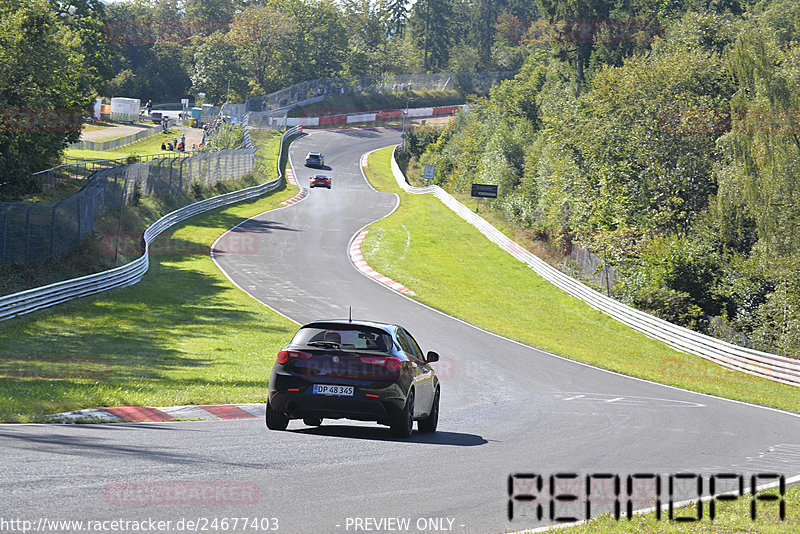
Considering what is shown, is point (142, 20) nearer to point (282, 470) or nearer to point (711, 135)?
point (711, 135)

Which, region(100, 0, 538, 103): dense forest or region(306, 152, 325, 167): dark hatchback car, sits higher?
region(100, 0, 538, 103): dense forest

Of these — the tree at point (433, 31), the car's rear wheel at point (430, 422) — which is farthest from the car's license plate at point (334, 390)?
the tree at point (433, 31)

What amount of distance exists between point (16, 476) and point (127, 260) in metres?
29.3

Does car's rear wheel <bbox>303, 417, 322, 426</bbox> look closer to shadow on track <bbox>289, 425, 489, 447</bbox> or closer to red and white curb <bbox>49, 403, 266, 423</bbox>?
shadow on track <bbox>289, 425, 489, 447</bbox>

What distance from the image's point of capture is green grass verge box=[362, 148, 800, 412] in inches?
1125

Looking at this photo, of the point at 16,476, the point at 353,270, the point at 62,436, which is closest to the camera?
the point at 16,476

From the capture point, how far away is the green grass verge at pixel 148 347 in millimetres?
14938

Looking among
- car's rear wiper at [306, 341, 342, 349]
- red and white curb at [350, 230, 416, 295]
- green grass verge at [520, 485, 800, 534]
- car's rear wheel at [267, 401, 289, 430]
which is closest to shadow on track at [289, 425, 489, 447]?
car's rear wheel at [267, 401, 289, 430]

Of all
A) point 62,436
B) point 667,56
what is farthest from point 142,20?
→ point 62,436

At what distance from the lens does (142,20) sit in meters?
A: 147

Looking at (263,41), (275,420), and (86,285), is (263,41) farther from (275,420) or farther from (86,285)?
(275,420)

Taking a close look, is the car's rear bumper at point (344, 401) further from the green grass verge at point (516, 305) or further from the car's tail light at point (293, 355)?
the green grass verge at point (516, 305)

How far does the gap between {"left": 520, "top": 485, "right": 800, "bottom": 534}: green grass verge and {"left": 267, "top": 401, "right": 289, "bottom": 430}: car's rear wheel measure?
193 inches

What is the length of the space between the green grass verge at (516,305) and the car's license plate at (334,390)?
665 inches
